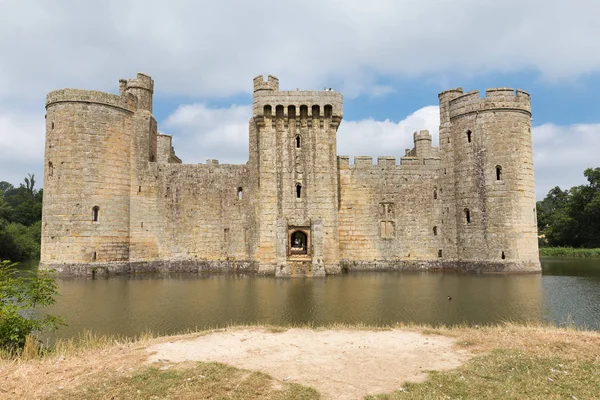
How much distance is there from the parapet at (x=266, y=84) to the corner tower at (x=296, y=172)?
0.06m

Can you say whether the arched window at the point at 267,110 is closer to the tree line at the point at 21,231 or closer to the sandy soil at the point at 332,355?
the sandy soil at the point at 332,355

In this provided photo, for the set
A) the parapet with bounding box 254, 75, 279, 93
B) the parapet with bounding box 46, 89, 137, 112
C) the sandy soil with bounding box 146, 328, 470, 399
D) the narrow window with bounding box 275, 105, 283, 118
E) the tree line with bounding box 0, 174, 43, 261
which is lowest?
the sandy soil with bounding box 146, 328, 470, 399

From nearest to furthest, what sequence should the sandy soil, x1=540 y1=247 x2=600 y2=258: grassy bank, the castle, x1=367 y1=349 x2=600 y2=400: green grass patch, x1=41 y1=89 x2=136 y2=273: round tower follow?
1. x1=367 y1=349 x2=600 y2=400: green grass patch
2. the sandy soil
3. x1=41 y1=89 x2=136 y2=273: round tower
4. the castle
5. x1=540 y1=247 x2=600 y2=258: grassy bank

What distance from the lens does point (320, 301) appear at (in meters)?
15.6

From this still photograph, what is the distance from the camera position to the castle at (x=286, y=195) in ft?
80.8

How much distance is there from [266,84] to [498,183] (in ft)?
51.3

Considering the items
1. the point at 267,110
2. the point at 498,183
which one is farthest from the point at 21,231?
the point at 498,183

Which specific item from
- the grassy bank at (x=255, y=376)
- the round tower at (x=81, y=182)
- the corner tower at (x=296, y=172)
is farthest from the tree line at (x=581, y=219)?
the round tower at (x=81, y=182)

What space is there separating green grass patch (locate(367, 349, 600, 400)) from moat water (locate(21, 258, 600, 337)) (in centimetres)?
429

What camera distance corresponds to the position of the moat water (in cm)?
1236

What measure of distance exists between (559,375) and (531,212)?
21.5 m

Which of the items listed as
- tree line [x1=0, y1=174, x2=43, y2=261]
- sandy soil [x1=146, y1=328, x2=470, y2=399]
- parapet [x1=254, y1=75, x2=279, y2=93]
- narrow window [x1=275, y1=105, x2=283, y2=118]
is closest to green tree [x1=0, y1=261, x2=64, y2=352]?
sandy soil [x1=146, y1=328, x2=470, y2=399]

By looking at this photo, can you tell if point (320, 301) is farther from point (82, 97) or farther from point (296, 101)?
point (82, 97)

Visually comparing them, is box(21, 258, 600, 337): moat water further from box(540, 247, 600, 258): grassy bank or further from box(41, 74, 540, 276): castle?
box(540, 247, 600, 258): grassy bank
